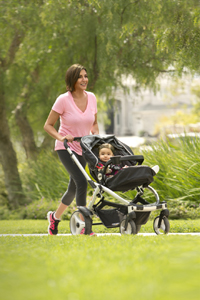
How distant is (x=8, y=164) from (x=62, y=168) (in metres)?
2.04

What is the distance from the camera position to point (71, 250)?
3879 mm

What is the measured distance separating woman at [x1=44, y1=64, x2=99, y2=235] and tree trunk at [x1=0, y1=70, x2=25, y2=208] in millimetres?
6722

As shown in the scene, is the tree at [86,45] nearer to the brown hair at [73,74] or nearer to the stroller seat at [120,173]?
the brown hair at [73,74]

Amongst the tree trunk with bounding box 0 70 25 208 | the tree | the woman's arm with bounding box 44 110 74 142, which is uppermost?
the tree

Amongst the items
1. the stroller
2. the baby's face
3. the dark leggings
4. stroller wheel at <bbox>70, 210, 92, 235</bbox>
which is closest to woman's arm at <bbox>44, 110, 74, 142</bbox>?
the stroller

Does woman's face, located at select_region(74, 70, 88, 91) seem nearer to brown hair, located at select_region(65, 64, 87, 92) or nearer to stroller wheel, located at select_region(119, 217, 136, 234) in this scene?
brown hair, located at select_region(65, 64, 87, 92)

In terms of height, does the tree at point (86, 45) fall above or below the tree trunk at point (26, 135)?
above

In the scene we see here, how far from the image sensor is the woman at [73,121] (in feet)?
19.4

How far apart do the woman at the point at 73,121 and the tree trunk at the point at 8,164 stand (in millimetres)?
6722

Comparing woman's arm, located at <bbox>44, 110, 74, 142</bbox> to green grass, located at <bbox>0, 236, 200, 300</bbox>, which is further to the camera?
woman's arm, located at <bbox>44, 110, 74, 142</bbox>

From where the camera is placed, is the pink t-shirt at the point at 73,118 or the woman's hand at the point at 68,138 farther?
the pink t-shirt at the point at 73,118

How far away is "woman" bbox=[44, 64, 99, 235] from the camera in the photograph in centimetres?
591

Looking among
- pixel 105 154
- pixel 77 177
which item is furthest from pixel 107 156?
pixel 77 177

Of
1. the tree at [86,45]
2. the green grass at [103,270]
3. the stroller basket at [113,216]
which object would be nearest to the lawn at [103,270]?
the green grass at [103,270]
